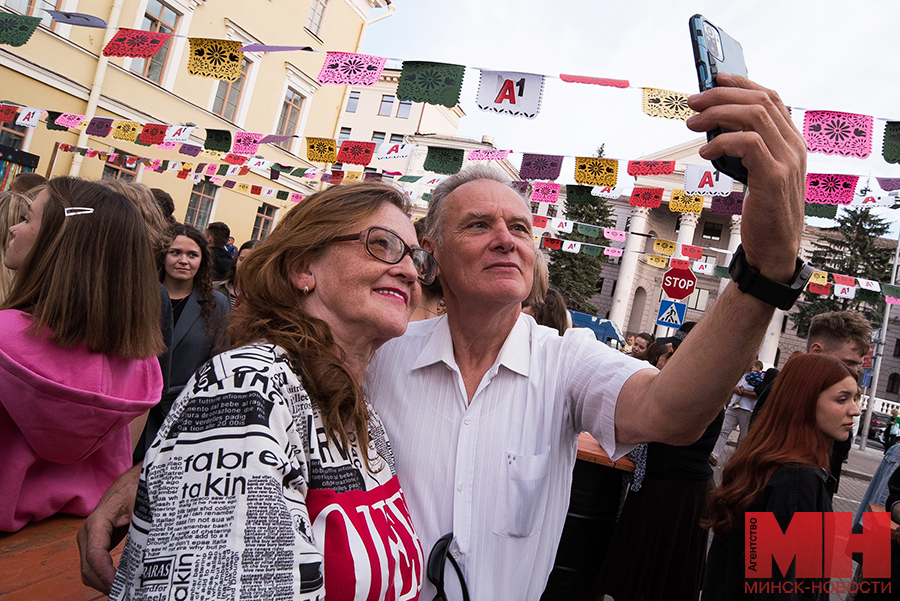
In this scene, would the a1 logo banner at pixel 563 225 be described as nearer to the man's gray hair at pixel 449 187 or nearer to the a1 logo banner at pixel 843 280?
the a1 logo banner at pixel 843 280

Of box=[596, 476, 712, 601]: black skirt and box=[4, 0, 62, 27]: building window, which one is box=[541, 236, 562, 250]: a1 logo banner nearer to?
box=[596, 476, 712, 601]: black skirt

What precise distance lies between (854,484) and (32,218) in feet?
47.7

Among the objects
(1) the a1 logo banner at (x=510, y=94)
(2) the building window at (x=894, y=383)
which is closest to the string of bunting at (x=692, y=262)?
(1) the a1 logo banner at (x=510, y=94)

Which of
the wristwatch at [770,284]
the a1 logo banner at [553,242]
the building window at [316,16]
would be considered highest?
the building window at [316,16]

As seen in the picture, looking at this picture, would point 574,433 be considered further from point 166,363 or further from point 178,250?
point 178,250

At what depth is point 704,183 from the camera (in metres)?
8.47

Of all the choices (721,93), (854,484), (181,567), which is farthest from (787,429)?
(854,484)

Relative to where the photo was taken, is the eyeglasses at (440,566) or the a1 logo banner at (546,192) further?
the a1 logo banner at (546,192)

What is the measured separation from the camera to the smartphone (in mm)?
981

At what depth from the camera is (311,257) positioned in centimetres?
144

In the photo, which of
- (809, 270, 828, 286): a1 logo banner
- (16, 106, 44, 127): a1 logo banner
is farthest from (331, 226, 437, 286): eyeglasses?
(16, 106, 44, 127): a1 logo banner

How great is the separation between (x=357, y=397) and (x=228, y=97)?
18.7 meters

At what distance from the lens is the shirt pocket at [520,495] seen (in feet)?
4.91

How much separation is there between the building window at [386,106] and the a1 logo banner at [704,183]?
34127 millimetres
